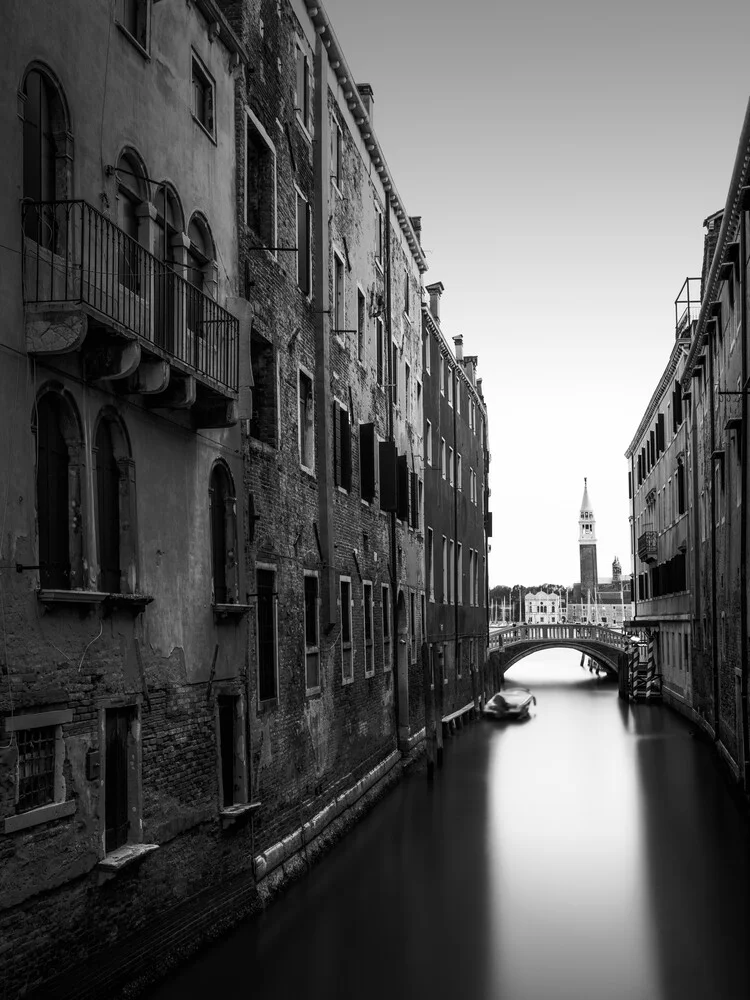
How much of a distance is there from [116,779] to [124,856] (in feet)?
1.95

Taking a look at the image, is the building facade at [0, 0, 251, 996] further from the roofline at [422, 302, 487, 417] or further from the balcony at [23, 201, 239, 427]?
the roofline at [422, 302, 487, 417]

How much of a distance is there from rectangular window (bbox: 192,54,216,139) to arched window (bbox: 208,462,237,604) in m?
3.39

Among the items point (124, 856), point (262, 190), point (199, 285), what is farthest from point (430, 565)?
point (124, 856)

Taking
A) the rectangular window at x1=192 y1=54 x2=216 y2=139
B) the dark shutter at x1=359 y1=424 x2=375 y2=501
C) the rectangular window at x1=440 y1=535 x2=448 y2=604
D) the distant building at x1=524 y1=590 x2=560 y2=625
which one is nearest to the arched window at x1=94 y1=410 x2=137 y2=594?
the rectangular window at x1=192 y1=54 x2=216 y2=139

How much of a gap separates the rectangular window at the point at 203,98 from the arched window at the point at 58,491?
4279 millimetres

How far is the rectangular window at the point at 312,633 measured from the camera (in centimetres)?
1521

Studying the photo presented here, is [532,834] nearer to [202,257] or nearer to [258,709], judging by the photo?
[258,709]

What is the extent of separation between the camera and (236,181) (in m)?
12.3

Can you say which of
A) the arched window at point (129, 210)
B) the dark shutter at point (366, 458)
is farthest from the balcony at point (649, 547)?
the arched window at point (129, 210)

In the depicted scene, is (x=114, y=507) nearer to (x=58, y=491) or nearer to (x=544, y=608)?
(x=58, y=491)

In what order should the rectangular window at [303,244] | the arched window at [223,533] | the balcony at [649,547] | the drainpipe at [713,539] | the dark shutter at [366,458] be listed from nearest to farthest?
the arched window at [223,533], the rectangular window at [303,244], the dark shutter at [366,458], the drainpipe at [713,539], the balcony at [649,547]

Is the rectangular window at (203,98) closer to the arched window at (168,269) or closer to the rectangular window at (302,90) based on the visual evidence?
the arched window at (168,269)

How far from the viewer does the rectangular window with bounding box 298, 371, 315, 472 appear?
50.0 ft

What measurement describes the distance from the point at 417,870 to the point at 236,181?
29.7ft
